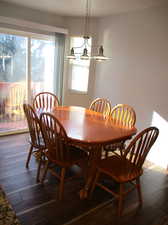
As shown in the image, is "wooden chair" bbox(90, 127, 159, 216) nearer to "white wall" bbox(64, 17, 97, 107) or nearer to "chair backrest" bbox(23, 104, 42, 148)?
"chair backrest" bbox(23, 104, 42, 148)

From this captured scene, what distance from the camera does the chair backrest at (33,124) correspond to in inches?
92.8

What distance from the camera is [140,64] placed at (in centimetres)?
331

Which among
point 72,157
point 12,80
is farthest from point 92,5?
point 72,157

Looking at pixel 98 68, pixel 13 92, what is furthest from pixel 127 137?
→ pixel 13 92

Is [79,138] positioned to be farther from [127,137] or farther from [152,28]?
[152,28]

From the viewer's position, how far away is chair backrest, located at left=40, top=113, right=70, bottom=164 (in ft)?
6.61

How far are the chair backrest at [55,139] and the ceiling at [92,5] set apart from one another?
2.00 m

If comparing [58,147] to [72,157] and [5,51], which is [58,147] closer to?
[72,157]

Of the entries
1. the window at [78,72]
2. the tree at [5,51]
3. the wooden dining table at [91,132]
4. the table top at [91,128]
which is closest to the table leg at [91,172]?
the wooden dining table at [91,132]

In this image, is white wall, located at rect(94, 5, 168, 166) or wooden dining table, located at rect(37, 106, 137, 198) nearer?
wooden dining table, located at rect(37, 106, 137, 198)

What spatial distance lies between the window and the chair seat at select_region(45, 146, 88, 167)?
7.23 ft

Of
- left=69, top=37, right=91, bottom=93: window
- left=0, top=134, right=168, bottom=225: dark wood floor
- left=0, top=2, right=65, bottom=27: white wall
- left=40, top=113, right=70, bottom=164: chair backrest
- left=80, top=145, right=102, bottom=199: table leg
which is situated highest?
left=0, top=2, right=65, bottom=27: white wall

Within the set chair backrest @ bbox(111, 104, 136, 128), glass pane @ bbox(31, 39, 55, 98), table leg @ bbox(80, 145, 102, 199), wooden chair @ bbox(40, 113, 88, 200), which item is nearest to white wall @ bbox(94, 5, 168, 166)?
chair backrest @ bbox(111, 104, 136, 128)

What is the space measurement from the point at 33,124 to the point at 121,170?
1200mm
